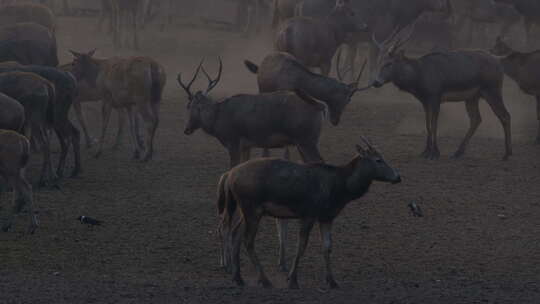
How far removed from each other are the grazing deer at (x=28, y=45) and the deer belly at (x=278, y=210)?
32.4ft

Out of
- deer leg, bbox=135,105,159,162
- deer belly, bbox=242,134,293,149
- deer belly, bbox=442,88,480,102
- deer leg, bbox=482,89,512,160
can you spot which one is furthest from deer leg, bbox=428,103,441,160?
deer leg, bbox=135,105,159,162

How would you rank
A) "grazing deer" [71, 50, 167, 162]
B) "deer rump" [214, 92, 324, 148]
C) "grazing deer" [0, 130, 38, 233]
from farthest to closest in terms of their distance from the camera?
1. "grazing deer" [71, 50, 167, 162]
2. "deer rump" [214, 92, 324, 148]
3. "grazing deer" [0, 130, 38, 233]

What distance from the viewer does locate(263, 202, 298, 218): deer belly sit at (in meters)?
10.1

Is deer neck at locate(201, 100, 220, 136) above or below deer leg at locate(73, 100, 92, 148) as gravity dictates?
above

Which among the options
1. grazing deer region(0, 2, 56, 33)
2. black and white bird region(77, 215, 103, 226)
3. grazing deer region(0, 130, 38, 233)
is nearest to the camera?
grazing deer region(0, 130, 38, 233)

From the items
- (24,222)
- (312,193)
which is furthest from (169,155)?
(312,193)

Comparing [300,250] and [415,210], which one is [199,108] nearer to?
[415,210]

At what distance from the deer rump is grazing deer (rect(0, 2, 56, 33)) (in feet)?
34.1

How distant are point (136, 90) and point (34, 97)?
2.40m

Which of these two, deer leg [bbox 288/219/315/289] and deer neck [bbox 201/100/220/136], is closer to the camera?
deer leg [bbox 288/219/315/289]

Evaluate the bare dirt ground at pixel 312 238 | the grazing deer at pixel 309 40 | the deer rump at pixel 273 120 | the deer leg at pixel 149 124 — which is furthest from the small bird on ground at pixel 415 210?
the grazing deer at pixel 309 40

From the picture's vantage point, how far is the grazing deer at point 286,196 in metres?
10.0

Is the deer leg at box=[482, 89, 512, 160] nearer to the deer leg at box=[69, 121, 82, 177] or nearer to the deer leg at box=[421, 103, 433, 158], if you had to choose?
the deer leg at box=[421, 103, 433, 158]

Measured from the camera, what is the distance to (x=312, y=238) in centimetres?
1216
